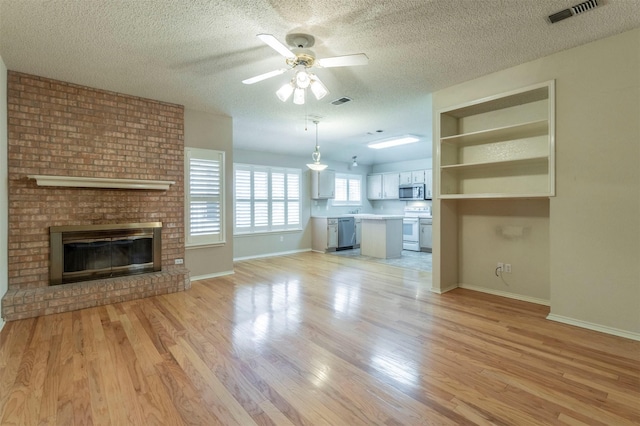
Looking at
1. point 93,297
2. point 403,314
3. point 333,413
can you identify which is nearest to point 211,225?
point 93,297

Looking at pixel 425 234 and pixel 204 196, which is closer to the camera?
pixel 204 196

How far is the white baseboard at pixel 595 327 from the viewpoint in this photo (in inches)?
104

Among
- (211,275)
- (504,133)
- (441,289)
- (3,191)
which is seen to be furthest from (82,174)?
(504,133)

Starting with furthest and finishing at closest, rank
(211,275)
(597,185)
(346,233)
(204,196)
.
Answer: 1. (346,233)
2. (211,275)
3. (204,196)
4. (597,185)

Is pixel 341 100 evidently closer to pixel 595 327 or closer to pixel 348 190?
pixel 595 327

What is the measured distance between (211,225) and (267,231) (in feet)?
8.01

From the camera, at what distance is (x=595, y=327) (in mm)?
2824

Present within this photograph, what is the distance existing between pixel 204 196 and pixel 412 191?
5690 millimetres

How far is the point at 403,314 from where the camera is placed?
10.7 feet

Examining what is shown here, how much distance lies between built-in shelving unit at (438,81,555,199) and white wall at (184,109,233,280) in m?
3.35

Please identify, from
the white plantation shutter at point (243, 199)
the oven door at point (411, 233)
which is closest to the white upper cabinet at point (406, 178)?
the oven door at point (411, 233)

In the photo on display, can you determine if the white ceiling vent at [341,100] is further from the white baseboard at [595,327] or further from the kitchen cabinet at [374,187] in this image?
the kitchen cabinet at [374,187]

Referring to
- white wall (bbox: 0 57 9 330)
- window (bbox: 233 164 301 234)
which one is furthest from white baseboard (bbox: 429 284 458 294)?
white wall (bbox: 0 57 9 330)

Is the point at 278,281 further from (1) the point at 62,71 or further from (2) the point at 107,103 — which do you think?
(1) the point at 62,71
